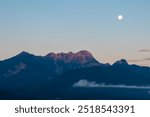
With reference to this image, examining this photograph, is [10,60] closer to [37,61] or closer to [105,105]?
[37,61]

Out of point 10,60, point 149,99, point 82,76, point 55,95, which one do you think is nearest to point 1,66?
point 10,60

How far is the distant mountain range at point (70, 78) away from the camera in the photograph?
348 cm

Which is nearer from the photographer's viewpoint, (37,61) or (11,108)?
(11,108)

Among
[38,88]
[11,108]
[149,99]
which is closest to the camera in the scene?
[11,108]

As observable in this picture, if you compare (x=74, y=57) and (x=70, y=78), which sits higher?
(x=74, y=57)

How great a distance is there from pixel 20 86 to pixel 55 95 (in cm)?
43

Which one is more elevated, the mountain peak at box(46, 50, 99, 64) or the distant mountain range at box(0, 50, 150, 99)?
the mountain peak at box(46, 50, 99, 64)

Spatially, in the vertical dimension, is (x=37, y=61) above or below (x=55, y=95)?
above

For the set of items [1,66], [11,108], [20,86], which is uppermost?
[1,66]

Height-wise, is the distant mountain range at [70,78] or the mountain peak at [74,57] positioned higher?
the mountain peak at [74,57]

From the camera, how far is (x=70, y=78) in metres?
3.52

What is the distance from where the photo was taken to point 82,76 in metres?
3.57

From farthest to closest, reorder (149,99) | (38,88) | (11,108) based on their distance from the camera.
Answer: (38,88) < (149,99) < (11,108)

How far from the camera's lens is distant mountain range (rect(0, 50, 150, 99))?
348cm
